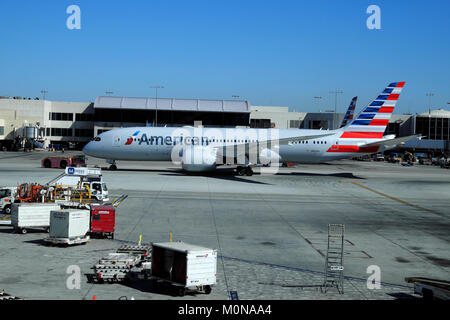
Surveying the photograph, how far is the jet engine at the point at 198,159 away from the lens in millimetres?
53875

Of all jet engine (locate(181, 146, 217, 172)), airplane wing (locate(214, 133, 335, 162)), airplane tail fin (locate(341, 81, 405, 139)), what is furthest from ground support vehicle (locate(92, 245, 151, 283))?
airplane tail fin (locate(341, 81, 405, 139))

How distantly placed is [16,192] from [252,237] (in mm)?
15503

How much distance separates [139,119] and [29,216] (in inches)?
3741

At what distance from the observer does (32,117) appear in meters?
126

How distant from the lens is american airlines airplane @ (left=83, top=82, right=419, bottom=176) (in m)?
56.6

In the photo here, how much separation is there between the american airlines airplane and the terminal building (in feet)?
187

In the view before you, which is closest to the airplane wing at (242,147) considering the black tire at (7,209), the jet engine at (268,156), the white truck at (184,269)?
the jet engine at (268,156)

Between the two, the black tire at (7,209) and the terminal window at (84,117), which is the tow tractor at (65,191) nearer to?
the black tire at (7,209)

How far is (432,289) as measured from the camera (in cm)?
1580

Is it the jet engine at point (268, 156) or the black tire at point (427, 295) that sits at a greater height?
the jet engine at point (268, 156)

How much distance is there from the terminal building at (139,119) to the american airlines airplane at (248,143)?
57014mm

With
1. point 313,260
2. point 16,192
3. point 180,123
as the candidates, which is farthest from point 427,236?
point 180,123
